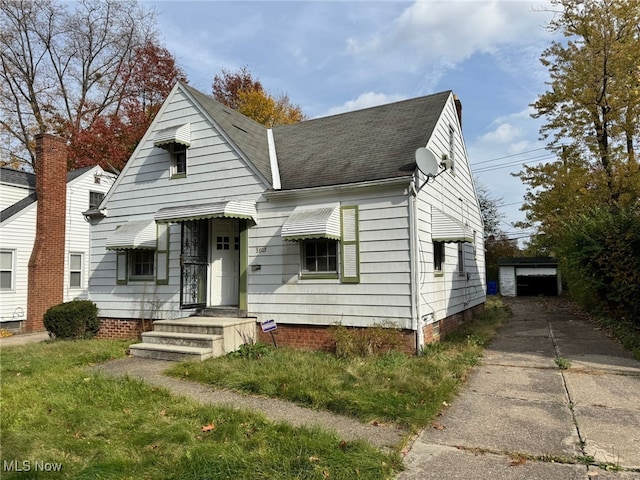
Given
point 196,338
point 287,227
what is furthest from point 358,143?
point 196,338

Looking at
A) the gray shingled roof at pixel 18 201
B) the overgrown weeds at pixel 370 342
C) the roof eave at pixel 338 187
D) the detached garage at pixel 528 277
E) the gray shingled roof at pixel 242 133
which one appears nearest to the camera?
the overgrown weeds at pixel 370 342

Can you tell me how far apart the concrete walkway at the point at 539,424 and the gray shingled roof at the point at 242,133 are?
647 centimetres

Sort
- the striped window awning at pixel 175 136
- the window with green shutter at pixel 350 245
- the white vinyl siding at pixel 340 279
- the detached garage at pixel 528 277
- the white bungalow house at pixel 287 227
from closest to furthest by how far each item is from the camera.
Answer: the white vinyl siding at pixel 340 279, the white bungalow house at pixel 287 227, the window with green shutter at pixel 350 245, the striped window awning at pixel 175 136, the detached garage at pixel 528 277

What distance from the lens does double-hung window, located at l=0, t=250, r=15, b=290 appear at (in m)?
16.5

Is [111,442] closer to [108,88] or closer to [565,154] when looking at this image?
[565,154]

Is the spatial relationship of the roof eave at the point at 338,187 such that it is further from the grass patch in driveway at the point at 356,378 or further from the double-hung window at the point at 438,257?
the grass patch in driveway at the point at 356,378

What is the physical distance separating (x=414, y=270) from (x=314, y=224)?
7.12 feet

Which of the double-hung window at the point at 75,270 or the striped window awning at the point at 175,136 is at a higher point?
the striped window awning at the point at 175,136

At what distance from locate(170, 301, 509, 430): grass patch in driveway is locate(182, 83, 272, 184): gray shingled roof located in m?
4.34

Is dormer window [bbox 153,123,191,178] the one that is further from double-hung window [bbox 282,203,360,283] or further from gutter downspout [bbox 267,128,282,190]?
double-hung window [bbox 282,203,360,283]

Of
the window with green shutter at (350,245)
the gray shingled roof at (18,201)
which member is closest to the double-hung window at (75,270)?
the gray shingled roof at (18,201)

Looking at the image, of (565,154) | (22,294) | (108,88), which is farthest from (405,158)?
(108,88)

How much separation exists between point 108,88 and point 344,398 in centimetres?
3074

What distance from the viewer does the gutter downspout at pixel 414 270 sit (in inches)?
321
